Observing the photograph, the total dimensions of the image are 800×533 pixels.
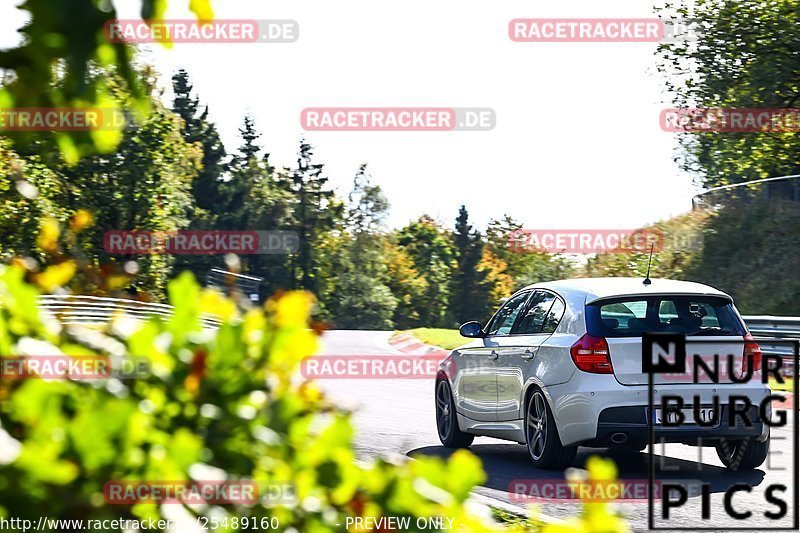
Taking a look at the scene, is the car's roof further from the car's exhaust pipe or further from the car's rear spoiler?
the car's exhaust pipe

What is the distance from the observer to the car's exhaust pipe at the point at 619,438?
31.9 feet

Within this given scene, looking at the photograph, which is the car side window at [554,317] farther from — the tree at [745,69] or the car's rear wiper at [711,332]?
the tree at [745,69]

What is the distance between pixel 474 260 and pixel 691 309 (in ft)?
378

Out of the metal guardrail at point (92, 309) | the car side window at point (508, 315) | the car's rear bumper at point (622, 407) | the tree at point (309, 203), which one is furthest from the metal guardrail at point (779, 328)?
the tree at point (309, 203)

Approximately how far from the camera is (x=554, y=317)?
34.8ft

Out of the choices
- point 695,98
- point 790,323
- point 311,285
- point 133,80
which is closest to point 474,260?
point 311,285

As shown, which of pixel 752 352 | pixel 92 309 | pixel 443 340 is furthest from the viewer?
pixel 443 340

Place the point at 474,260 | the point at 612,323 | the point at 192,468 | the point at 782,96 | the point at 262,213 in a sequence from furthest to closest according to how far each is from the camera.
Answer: the point at 474,260, the point at 262,213, the point at 782,96, the point at 612,323, the point at 192,468

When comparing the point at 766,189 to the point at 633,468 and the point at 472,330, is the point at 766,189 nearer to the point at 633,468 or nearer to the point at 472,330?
the point at 472,330

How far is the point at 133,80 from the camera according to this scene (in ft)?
8.99

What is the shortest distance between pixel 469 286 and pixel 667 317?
114 m

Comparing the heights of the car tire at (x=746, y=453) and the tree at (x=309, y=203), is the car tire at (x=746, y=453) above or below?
below

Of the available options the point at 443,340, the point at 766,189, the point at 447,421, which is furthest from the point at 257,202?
the point at 447,421

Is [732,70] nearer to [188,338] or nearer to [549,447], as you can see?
[549,447]
